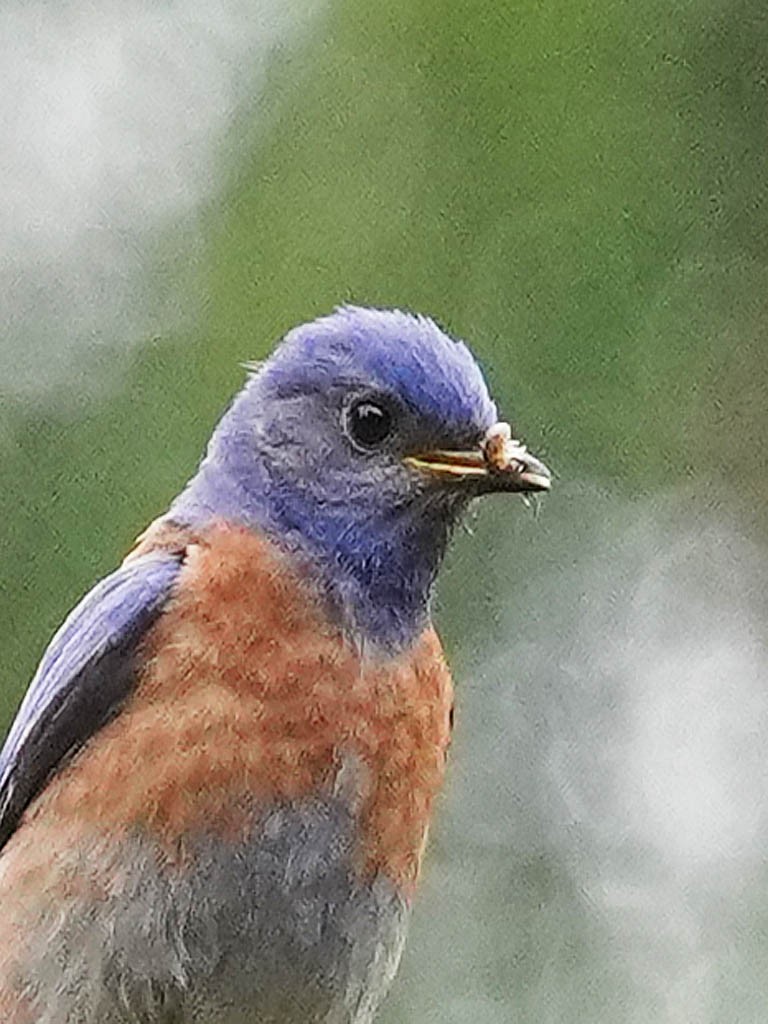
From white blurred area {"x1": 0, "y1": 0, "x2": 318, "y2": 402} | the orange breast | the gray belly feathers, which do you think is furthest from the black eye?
white blurred area {"x1": 0, "y1": 0, "x2": 318, "y2": 402}

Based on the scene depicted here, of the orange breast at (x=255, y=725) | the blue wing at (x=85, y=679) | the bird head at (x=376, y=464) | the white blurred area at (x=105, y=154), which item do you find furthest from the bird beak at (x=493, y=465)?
the white blurred area at (x=105, y=154)

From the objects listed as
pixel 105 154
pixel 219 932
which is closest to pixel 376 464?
pixel 219 932

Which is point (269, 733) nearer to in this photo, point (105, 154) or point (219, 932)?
point (219, 932)

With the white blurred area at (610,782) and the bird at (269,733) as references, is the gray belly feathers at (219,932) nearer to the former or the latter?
the bird at (269,733)

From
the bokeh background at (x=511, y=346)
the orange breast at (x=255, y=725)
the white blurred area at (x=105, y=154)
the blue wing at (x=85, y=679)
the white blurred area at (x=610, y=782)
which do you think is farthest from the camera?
the white blurred area at (x=610, y=782)

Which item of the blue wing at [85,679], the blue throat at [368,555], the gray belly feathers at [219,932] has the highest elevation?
the blue throat at [368,555]
